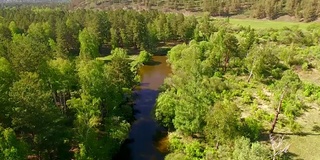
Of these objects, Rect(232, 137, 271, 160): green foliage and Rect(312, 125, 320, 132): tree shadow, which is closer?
Rect(232, 137, 271, 160): green foliage

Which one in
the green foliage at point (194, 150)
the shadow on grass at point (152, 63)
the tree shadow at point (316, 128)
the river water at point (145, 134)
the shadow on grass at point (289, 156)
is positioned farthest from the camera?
the shadow on grass at point (152, 63)

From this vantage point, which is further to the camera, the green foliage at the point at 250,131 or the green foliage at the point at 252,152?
the green foliage at the point at 250,131

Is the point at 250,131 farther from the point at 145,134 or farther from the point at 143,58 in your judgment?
the point at 143,58

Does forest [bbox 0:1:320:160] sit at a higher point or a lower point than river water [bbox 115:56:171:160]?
higher

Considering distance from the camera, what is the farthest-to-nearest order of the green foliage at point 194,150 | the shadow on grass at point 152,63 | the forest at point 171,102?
the shadow on grass at point 152,63
the green foliage at point 194,150
the forest at point 171,102

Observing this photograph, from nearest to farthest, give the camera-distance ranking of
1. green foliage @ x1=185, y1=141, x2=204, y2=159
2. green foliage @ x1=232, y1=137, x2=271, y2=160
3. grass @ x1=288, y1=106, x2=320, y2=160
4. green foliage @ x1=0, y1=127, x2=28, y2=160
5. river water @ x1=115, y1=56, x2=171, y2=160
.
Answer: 1. green foliage @ x1=0, y1=127, x2=28, y2=160
2. green foliage @ x1=232, y1=137, x2=271, y2=160
3. grass @ x1=288, y1=106, x2=320, y2=160
4. green foliage @ x1=185, y1=141, x2=204, y2=159
5. river water @ x1=115, y1=56, x2=171, y2=160

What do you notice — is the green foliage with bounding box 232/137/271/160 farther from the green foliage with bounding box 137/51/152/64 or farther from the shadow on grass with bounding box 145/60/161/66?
the shadow on grass with bounding box 145/60/161/66

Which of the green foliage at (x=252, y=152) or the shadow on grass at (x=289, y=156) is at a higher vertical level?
the green foliage at (x=252, y=152)

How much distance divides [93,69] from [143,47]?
53908 millimetres

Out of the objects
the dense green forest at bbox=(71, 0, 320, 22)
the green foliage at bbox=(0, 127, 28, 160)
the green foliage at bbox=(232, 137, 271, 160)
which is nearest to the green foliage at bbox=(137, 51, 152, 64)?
the green foliage at bbox=(232, 137, 271, 160)

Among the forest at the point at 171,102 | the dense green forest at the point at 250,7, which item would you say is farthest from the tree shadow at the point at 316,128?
the dense green forest at the point at 250,7

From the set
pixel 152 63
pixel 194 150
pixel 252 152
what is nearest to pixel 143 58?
pixel 152 63

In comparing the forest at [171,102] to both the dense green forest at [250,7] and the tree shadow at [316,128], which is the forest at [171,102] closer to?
the tree shadow at [316,128]

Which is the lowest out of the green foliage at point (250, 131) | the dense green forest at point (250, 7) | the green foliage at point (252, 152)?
the green foliage at point (250, 131)
